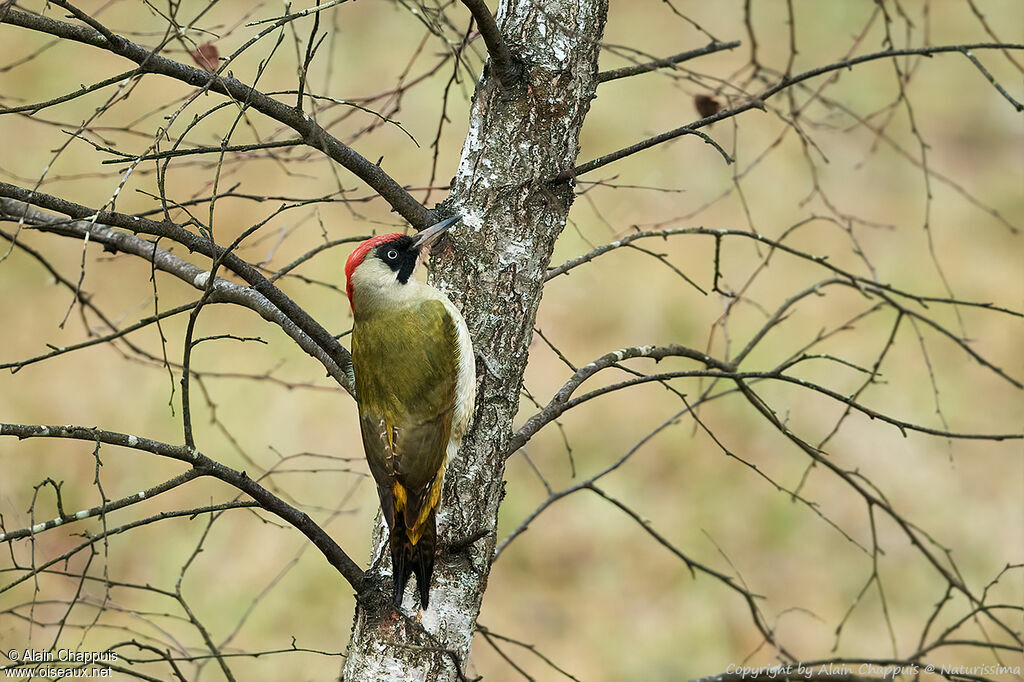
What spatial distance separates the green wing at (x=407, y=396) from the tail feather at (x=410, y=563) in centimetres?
13

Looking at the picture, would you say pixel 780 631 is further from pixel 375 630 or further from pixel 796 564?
pixel 375 630

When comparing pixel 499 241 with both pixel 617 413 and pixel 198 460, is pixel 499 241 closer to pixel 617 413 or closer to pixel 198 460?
pixel 198 460

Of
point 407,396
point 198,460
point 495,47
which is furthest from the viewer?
point 407,396

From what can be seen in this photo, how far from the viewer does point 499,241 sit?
253 centimetres

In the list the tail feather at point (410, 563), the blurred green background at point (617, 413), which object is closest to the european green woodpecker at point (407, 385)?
the tail feather at point (410, 563)

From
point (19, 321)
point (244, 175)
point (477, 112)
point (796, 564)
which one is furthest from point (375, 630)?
point (244, 175)

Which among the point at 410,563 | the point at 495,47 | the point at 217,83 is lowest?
the point at 410,563

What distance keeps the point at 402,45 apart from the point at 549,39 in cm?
999

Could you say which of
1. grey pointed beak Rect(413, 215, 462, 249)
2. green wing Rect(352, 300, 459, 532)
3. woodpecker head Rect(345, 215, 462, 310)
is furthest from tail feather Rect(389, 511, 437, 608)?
woodpecker head Rect(345, 215, 462, 310)

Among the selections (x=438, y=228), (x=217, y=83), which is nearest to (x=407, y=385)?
(x=438, y=228)

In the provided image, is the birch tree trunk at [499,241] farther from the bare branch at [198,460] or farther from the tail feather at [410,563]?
the bare branch at [198,460]

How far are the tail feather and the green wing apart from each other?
5.3 inches

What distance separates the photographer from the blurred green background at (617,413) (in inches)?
273

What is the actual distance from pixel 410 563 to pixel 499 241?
835 mm
